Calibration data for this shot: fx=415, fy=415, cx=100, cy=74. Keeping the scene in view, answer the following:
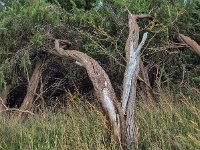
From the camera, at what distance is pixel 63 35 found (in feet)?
34.8

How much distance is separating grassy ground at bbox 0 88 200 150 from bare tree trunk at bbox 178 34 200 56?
1.30 metres

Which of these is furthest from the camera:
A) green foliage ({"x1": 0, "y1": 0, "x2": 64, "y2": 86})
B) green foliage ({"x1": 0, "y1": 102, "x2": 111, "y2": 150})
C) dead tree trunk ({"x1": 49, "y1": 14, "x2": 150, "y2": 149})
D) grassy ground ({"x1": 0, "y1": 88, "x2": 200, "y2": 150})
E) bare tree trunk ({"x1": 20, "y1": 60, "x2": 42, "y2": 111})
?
bare tree trunk ({"x1": 20, "y1": 60, "x2": 42, "y2": 111})

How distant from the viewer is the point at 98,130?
6.64 metres

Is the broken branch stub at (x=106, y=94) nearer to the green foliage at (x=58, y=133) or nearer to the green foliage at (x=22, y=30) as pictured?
the green foliage at (x=58, y=133)

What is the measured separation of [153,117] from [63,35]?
4161mm

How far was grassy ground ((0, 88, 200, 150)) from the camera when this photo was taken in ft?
19.6

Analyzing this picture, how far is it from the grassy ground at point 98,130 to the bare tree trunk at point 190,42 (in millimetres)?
1295

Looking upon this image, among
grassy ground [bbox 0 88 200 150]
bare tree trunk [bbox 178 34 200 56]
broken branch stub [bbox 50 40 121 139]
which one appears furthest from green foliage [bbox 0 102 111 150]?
bare tree trunk [bbox 178 34 200 56]

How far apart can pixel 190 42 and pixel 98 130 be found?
3.90m

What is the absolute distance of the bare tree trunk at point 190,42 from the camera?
927 cm

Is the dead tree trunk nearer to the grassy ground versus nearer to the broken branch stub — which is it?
the broken branch stub

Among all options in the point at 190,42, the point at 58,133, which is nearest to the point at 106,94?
the point at 58,133

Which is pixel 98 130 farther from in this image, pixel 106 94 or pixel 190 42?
pixel 190 42

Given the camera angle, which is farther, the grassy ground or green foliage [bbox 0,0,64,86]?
green foliage [bbox 0,0,64,86]
